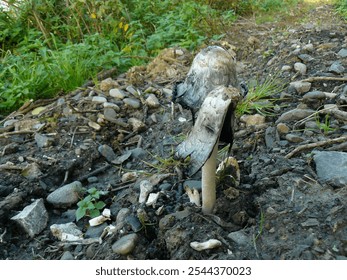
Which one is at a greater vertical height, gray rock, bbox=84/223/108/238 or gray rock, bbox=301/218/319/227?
gray rock, bbox=301/218/319/227

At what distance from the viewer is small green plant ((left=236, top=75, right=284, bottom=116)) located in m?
2.64

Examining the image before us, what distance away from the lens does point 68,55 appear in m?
3.79

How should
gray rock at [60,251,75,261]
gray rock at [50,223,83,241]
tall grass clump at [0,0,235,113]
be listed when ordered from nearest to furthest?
gray rock at [60,251,75,261] < gray rock at [50,223,83,241] < tall grass clump at [0,0,235,113]

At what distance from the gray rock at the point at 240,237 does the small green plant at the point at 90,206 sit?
0.72 m

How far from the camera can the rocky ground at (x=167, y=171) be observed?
1.68 m

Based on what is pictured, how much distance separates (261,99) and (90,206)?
132 centimetres

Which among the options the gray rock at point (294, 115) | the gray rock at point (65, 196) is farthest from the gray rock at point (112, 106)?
the gray rock at point (294, 115)

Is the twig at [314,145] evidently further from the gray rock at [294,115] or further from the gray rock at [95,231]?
the gray rock at [95,231]

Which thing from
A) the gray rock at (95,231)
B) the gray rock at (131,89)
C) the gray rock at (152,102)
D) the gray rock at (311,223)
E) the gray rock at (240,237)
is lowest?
the gray rock at (95,231)

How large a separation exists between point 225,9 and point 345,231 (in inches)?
166

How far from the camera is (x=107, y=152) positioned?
2615 millimetres

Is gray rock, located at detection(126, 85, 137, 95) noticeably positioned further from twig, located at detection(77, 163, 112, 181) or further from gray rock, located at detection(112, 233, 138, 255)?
gray rock, located at detection(112, 233, 138, 255)

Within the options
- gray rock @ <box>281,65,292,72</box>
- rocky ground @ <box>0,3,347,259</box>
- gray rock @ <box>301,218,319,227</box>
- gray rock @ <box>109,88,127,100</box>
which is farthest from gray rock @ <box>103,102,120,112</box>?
gray rock @ <box>301,218,319,227</box>
